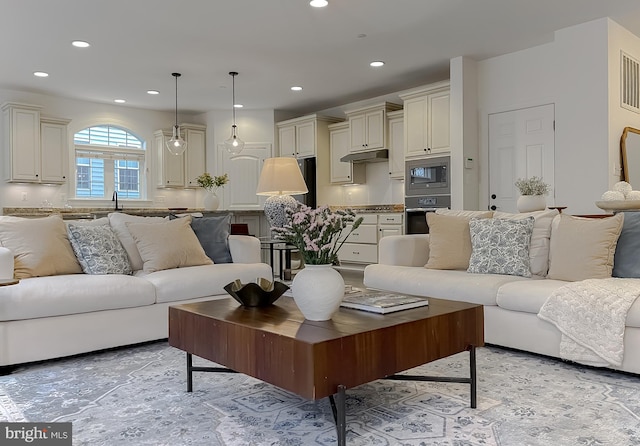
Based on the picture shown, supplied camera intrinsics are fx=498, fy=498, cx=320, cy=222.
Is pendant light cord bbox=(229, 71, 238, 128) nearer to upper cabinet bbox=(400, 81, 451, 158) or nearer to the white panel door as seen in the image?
upper cabinet bbox=(400, 81, 451, 158)

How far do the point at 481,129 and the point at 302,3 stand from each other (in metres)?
2.88

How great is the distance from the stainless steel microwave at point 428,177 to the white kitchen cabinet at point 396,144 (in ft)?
1.59

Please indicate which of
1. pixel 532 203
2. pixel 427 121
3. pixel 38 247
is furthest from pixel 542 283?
pixel 427 121

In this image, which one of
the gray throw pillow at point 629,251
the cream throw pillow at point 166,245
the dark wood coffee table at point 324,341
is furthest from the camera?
the cream throw pillow at point 166,245

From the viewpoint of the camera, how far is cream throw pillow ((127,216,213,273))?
3627 millimetres

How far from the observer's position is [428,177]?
6402mm

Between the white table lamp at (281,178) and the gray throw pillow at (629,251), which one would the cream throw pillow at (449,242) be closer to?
the gray throw pillow at (629,251)

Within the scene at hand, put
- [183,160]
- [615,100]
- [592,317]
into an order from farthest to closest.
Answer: [183,160] < [615,100] < [592,317]

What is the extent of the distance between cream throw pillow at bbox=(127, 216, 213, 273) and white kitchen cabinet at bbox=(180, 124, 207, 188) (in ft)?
16.9

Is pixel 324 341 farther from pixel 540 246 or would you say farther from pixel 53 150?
pixel 53 150

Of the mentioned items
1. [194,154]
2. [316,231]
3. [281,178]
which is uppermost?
[194,154]

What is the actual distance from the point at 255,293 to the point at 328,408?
618 millimetres

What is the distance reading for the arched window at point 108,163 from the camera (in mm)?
8117

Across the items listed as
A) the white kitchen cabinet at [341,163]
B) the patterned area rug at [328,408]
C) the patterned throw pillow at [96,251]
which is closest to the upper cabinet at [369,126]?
the white kitchen cabinet at [341,163]
